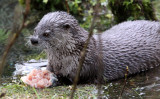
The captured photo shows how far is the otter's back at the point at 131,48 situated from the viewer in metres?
4.32

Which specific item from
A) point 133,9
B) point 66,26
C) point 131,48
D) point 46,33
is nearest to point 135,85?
point 131,48

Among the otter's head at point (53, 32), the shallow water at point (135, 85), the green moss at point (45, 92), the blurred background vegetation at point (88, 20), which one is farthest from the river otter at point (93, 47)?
the blurred background vegetation at point (88, 20)

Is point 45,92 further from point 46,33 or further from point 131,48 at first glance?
point 131,48

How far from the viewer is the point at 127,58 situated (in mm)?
4387

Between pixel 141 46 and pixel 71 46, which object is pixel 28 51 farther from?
pixel 141 46

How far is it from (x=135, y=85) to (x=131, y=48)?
0.68m

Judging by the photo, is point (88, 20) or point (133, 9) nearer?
point (133, 9)

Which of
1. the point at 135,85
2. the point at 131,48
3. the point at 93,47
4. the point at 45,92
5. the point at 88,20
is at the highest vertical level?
the point at 88,20

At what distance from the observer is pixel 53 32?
12.9 ft

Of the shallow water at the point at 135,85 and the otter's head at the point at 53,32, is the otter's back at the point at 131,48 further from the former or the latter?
the otter's head at the point at 53,32

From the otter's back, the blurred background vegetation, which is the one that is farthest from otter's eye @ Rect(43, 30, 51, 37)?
the otter's back

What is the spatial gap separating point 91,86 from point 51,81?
23.1 inches

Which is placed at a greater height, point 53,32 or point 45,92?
point 53,32

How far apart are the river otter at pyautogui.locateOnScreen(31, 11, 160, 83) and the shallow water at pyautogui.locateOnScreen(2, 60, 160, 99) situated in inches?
5.9
